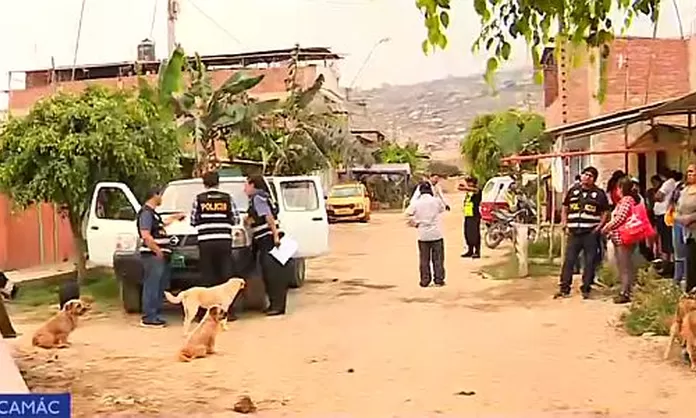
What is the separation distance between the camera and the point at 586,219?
12.4 meters

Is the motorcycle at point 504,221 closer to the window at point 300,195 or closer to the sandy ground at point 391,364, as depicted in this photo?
the sandy ground at point 391,364

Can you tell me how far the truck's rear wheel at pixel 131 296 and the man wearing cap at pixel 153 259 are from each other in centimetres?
56

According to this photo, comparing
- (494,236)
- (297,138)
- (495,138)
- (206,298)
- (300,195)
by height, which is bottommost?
(494,236)

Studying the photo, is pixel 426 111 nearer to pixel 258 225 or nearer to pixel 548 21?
pixel 258 225

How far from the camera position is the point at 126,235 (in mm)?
11945

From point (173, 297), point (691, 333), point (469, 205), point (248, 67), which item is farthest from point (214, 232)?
point (248, 67)

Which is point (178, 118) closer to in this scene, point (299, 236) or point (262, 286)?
point (299, 236)

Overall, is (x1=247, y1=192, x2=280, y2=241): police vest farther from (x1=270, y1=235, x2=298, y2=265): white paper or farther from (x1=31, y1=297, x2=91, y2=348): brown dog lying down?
(x1=31, y1=297, x2=91, y2=348): brown dog lying down

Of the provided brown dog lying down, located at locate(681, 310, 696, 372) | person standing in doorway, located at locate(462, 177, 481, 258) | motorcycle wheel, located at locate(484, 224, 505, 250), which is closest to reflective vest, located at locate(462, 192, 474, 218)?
person standing in doorway, located at locate(462, 177, 481, 258)

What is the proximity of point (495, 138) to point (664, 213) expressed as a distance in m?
26.6

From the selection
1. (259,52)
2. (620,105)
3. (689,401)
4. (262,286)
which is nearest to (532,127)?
(259,52)

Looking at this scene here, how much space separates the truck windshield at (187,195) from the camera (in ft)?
42.4

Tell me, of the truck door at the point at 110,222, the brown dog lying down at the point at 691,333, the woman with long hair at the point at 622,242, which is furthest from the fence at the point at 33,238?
the brown dog lying down at the point at 691,333

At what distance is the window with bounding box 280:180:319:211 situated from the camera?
1374 centimetres
